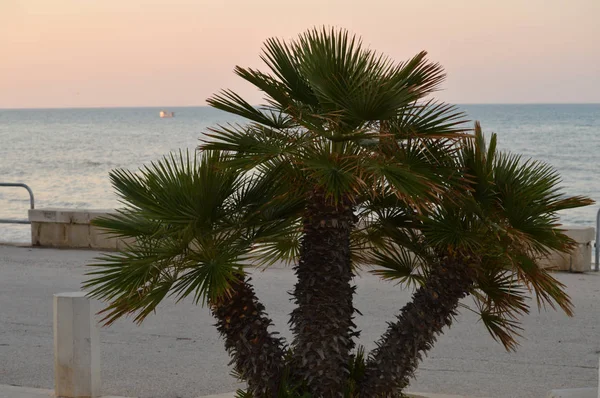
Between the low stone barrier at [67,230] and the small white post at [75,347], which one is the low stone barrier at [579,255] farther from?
the small white post at [75,347]

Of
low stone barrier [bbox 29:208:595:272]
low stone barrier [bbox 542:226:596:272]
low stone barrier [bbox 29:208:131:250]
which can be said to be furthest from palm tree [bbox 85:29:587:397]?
low stone barrier [bbox 29:208:131:250]

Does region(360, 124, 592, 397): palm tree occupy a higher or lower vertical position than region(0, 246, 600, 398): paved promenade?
higher

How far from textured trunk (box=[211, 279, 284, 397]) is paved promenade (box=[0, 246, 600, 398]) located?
1.79m

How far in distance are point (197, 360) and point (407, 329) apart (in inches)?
125

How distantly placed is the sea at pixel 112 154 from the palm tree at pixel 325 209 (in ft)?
49.4

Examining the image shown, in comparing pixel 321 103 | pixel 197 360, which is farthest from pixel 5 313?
pixel 321 103

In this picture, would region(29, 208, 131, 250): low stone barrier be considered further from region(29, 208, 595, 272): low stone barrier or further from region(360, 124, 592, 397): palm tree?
region(360, 124, 592, 397): palm tree

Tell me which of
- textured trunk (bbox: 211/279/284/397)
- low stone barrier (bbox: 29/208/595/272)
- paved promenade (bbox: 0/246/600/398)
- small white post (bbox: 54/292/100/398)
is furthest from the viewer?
low stone barrier (bbox: 29/208/595/272)

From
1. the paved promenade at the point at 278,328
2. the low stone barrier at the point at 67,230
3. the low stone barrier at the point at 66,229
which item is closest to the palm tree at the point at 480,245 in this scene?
the paved promenade at the point at 278,328

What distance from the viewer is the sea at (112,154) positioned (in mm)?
35750

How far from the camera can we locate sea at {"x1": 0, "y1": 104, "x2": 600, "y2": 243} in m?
35.8

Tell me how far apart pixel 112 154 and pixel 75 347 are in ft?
222

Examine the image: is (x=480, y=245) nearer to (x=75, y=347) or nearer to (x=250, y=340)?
(x=250, y=340)

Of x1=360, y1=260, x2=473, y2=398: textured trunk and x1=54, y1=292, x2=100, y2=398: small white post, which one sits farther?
x1=54, y1=292, x2=100, y2=398: small white post
